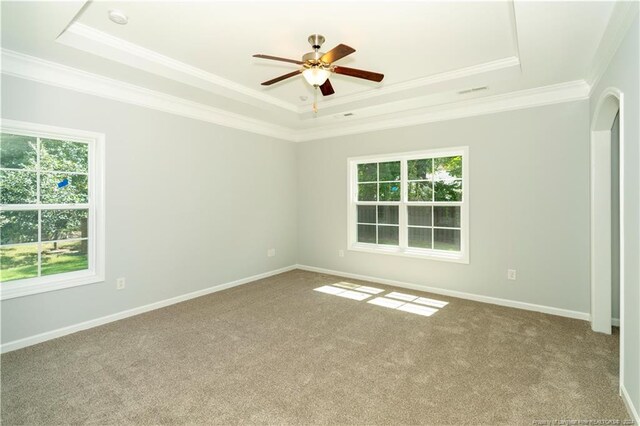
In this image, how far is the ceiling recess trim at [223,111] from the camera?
297 centimetres

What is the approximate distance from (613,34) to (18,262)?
542cm

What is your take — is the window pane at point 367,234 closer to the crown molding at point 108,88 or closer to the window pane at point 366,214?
the window pane at point 366,214

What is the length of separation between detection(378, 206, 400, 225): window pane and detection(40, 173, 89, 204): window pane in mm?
3957

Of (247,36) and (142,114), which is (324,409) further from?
(142,114)

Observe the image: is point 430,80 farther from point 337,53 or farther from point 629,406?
point 629,406

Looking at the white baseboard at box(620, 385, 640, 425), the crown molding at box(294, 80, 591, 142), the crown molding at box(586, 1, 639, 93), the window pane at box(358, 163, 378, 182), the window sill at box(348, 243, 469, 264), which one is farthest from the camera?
the window pane at box(358, 163, 378, 182)

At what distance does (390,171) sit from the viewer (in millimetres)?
5047

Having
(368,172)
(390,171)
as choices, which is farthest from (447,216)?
(368,172)

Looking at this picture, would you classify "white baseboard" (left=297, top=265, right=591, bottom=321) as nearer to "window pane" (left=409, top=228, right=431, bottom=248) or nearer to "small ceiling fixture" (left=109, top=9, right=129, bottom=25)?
"window pane" (left=409, top=228, right=431, bottom=248)

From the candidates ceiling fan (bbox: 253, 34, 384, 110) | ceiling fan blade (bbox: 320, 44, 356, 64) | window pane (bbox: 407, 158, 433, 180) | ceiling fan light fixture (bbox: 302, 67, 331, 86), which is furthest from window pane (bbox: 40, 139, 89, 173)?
window pane (bbox: 407, 158, 433, 180)

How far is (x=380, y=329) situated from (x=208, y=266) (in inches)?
103

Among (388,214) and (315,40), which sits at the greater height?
(315,40)

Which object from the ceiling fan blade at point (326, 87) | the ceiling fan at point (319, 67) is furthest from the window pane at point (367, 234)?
the ceiling fan at point (319, 67)

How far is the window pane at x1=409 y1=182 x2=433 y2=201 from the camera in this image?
4.67m
